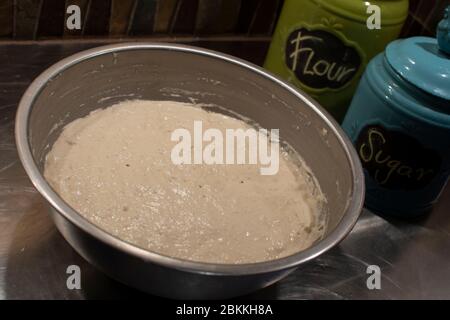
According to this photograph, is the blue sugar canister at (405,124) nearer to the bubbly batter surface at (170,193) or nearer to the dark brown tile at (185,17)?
the bubbly batter surface at (170,193)

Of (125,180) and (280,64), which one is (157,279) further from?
(280,64)

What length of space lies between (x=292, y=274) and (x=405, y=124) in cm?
26

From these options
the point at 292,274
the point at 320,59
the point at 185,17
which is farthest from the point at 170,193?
the point at 185,17

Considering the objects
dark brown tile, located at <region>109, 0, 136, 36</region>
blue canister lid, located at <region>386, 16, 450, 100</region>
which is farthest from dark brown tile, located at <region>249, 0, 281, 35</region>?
blue canister lid, located at <region>386, 16, 450, 100</region>

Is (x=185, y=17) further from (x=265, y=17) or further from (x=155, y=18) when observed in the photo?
(x=265, y=17)

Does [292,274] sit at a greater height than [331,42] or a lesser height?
lesser

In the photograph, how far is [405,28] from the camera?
42.8 inches

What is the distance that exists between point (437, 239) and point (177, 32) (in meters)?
0.59

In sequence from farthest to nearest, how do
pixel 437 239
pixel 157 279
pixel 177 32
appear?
pixel 177 32 → pixel 437 239 → pixel 157 279

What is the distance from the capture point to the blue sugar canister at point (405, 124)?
0.74 m

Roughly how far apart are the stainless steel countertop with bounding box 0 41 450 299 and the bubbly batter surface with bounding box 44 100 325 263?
61 mm

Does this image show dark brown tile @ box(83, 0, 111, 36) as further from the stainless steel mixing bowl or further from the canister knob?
the canister knob

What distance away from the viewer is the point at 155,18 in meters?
1.02
